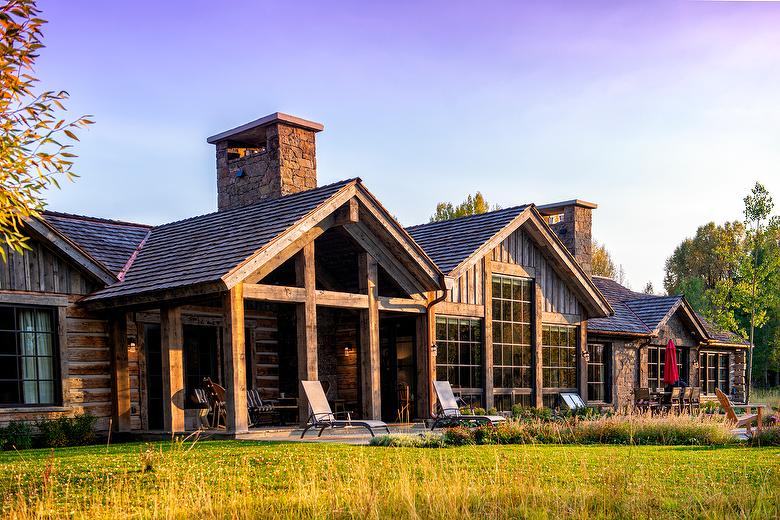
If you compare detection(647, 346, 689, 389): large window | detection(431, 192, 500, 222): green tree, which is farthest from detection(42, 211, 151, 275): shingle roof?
detection(431, 192, 500, 222): green tree

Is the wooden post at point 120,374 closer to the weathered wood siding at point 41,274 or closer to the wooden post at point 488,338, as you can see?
the weathered wood siding at point 41,274

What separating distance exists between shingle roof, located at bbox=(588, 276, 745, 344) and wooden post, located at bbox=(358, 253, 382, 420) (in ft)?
30.5

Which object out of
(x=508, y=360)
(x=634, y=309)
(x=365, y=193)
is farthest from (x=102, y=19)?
(x=634, y=309)

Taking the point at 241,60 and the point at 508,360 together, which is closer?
the point at 241,60

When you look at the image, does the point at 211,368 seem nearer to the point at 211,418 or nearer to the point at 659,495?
the point at 211,418

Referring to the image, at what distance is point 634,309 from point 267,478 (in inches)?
826

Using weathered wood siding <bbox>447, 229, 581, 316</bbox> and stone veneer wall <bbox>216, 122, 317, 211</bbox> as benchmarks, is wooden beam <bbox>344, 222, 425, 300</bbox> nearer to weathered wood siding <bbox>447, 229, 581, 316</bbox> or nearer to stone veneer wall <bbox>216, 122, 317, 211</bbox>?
weathered wood siding <bbox>447, 229, 581, 316</bbox>

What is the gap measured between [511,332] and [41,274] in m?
10.8

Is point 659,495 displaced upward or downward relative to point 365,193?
downward

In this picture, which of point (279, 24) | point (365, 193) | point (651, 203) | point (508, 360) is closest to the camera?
point (279, 24)

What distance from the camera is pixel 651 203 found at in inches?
1030

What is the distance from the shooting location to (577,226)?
27656 millimetres

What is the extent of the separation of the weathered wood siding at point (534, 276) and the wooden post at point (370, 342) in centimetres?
284

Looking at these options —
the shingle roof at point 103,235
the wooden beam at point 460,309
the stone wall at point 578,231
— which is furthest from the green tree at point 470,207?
the shingle roof at point 103,235
